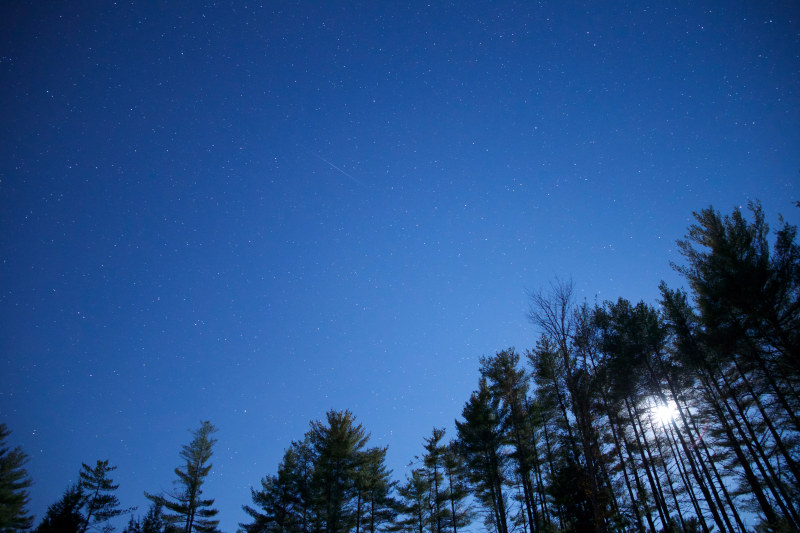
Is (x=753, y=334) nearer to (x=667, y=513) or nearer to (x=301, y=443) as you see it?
(x=667, y=513)

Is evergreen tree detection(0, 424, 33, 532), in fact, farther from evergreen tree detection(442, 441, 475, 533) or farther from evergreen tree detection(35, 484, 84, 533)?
evergreen tree detection(442, 441, 475, 533)

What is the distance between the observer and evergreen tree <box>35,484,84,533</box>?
2109 centimetres

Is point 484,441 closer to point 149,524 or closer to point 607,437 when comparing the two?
point 607,437

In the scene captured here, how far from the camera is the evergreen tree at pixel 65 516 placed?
21094 mm

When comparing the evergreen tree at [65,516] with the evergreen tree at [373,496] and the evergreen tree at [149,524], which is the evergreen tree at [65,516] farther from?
the evergreen tree at [373,496]

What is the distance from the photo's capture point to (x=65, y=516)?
21797 mm

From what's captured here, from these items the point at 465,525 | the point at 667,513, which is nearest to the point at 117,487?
the point at 465,525

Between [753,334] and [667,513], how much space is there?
9347 millimetres

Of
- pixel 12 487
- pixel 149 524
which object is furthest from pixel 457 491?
pixel 12 487

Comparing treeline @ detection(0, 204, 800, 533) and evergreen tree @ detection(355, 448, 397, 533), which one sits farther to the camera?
evergreen tree @ detection(355, 448, 397, 533)

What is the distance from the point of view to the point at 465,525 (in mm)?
23781

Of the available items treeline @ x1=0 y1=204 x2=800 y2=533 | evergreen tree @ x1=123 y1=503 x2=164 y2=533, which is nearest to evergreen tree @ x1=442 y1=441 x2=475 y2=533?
treeline @ x1=0 y1=204 x2=800 y2=533

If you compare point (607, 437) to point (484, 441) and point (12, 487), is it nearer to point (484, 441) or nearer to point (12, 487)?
point (484, 441)

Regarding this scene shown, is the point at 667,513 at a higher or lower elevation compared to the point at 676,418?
lower
